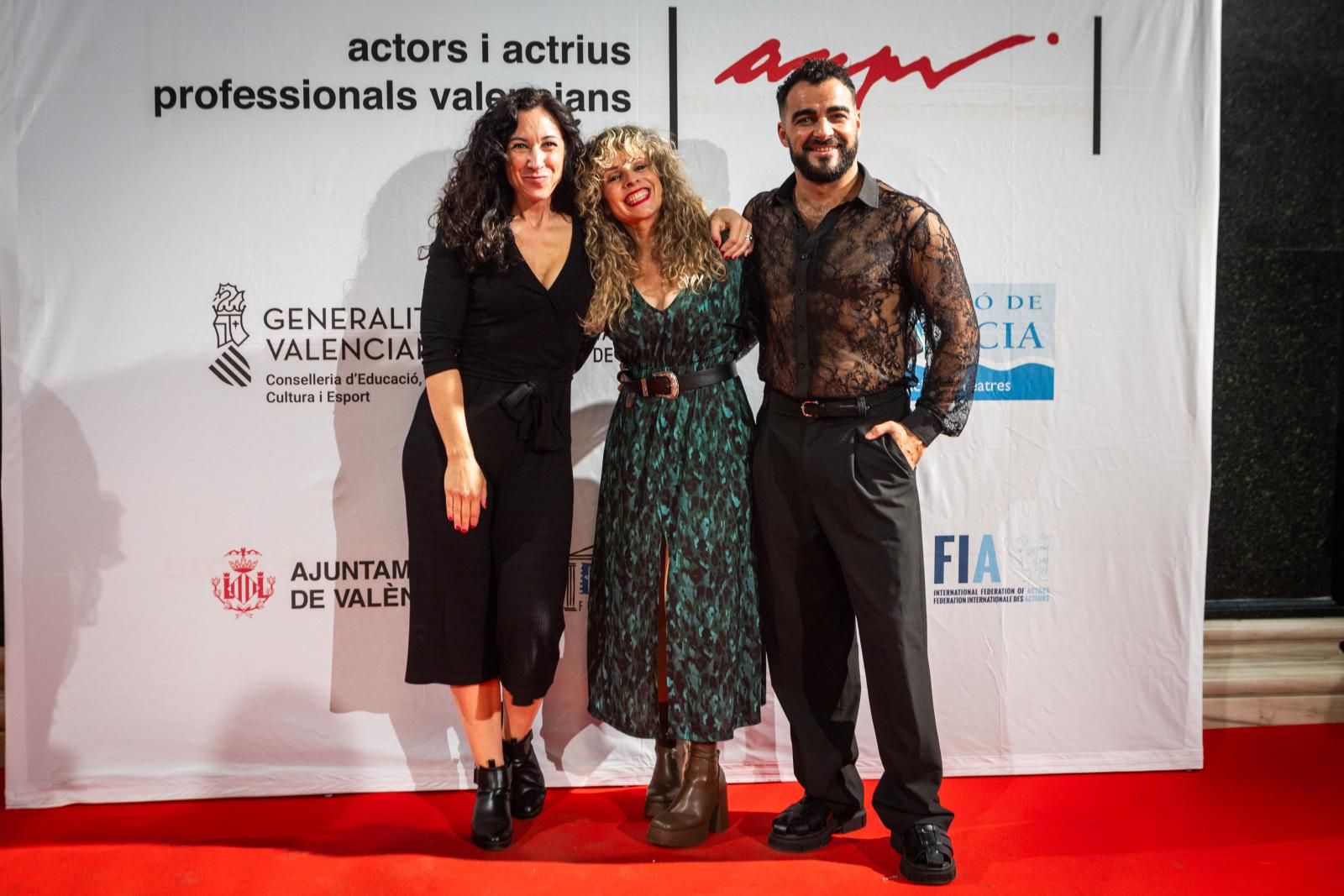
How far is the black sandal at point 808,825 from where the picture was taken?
261cm

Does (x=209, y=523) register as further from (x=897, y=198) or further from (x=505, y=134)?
(x=897, y=198)

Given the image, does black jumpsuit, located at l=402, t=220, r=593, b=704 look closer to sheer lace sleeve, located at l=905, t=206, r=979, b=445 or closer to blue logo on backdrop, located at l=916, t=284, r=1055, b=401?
sheer lace sleeve, located at l=905, t=206, r=979, b=445

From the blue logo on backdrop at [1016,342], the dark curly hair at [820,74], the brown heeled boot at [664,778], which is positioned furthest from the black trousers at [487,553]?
the blue logo on backdrop at [1016,342]

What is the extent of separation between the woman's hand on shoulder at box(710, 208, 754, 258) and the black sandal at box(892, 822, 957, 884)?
4.84 feet

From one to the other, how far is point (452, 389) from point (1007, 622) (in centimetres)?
183

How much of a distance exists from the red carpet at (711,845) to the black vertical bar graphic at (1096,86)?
1.93 meters

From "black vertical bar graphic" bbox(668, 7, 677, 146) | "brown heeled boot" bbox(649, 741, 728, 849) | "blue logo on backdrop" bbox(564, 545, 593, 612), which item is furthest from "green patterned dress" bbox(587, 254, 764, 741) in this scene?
"black vertical bar graphic" bbox(668, 7, 677, 146)

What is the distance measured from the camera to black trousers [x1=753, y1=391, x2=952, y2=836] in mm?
2447

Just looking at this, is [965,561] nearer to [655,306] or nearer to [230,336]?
[655,306]

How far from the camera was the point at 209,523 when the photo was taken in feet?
10.0

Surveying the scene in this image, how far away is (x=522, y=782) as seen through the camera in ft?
9.48

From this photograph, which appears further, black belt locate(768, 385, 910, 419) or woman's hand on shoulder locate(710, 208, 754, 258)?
woman's hand on shoulder locate(710, 208, 754, 258)

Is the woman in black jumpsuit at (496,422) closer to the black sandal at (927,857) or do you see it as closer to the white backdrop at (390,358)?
the white backdrop at (390,358)
